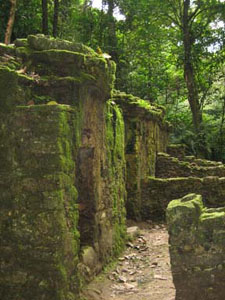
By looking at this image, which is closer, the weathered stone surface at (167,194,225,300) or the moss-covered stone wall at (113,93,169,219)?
the weathered stone surface at (167,194,225,300)

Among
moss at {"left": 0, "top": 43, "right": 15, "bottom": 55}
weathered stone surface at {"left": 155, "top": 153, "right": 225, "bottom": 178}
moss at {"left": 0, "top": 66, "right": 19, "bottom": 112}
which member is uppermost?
moss at {"left": 0, "top": 43, "right": 15, "bottom": 55}

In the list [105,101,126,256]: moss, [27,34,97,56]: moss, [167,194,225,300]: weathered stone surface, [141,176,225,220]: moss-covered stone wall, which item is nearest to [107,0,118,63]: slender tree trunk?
[141,176,225,220]: moss-covered stone wall

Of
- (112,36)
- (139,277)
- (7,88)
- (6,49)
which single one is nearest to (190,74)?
(112,36)

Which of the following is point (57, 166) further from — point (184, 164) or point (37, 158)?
point (184, 164)

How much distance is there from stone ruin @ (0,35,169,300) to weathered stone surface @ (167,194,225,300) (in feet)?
4.84

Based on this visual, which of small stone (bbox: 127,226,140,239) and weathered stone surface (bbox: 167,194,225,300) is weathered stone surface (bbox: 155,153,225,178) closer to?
small stone (bbox: 127,226,140,239)

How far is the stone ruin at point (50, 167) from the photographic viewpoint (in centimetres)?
461

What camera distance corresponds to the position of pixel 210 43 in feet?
64.8

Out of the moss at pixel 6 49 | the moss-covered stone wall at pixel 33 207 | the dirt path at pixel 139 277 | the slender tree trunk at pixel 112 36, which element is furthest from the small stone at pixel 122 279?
the slender tree trunk at pixel 112 36

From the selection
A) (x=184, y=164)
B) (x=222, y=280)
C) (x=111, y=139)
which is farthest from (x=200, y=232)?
(x=184, y=164)

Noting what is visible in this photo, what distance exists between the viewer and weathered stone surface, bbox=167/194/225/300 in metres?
4.07

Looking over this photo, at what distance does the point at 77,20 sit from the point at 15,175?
47.5 feet

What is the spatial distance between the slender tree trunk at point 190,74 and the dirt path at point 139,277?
11.5 metres

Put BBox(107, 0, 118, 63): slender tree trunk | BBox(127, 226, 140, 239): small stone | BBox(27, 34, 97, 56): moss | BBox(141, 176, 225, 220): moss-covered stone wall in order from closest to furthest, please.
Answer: BBox(27, 34, 97, 56): moss, BBox(127, 226, 140, 239): small stone, BBox(141, 176, 225, 220): moss-covered stone wall, BBox(107, 0, 118, 63): slender tree trunk
